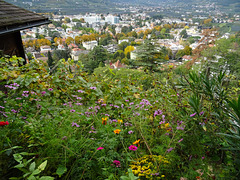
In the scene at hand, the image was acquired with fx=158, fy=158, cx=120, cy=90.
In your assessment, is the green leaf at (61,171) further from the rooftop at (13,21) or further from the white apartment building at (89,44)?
the white apartment building at (89,44)

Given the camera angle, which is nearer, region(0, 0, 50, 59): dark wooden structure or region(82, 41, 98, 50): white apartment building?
region(0, 0, 50, 59): dark wooden structure

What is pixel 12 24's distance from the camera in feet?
7.79

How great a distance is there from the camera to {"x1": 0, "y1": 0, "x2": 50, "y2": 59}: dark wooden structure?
7.63 ft

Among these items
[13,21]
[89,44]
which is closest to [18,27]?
[13,21]

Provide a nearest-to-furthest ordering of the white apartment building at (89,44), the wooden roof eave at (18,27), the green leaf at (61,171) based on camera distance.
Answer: the green leaf at (61,171), the wooden roof eave at (18,27), the white apartment building at (89,44)

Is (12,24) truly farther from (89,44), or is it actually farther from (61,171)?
(89,44)

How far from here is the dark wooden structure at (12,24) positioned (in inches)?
91.6

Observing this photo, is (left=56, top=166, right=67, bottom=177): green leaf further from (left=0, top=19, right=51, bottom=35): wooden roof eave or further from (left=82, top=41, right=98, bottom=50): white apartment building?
(left=82, top=41, right=98, bottom=50): white apartment building

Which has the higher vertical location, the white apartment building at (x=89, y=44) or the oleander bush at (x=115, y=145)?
the oleander bush at (x=115, y=145)

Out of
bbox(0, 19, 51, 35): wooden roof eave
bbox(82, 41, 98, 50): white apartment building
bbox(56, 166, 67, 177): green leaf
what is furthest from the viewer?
bbox(82, 41, 98, 50): white apartment building

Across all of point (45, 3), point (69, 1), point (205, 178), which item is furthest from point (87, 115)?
point (69, 1)

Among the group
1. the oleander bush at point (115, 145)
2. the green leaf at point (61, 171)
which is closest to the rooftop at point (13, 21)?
the oleander bush at point (115, 145)

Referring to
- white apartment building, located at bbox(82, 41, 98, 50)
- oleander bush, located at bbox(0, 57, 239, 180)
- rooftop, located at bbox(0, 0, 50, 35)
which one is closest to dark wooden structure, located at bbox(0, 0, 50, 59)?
rooftop, located at bbox(0, 0, 50, 35)

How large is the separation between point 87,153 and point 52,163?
0.62ft
